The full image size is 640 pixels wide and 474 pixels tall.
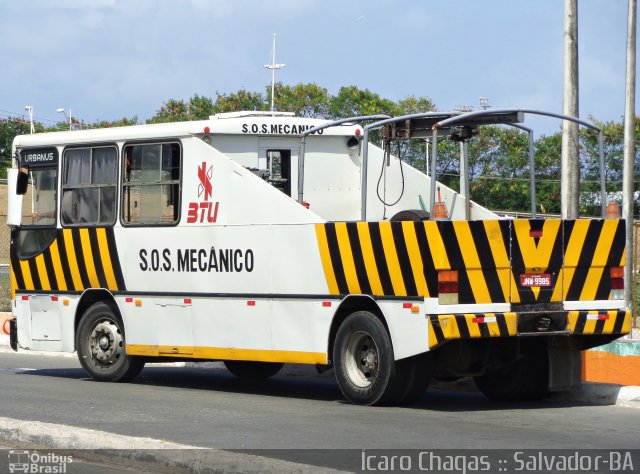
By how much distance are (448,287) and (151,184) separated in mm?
4543

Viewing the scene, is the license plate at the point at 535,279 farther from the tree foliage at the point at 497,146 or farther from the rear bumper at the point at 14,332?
the tree foliage at the point at 497,146

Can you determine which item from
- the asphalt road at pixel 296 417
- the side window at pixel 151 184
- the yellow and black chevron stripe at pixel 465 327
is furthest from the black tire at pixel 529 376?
the side window at pixel 151 184

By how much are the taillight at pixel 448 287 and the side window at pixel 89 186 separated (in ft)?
16.8

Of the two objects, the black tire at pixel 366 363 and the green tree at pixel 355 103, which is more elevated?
the green tree at pixel 355 103

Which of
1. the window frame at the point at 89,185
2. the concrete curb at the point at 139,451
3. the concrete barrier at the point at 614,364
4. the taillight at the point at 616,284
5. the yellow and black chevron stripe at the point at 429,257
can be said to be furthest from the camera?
the window frame at the point at 89,185

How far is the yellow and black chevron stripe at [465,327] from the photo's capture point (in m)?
12.0

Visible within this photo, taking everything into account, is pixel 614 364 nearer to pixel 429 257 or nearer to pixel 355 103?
pixel 429 257

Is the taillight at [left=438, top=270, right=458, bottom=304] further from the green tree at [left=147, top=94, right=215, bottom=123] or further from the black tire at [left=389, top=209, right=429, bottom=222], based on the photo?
the green tree at [left=147, top=94, right=215, bottom=123]

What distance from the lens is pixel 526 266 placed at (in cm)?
1250

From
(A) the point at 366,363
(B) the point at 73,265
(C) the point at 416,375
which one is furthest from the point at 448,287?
(B) the point at 73,265

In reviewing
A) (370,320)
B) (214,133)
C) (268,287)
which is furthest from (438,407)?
(214,133)

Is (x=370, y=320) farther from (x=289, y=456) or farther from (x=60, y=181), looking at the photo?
(x=60, y=181)

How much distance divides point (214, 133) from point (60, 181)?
2693 millimetres

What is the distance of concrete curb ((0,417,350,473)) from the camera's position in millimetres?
8352
